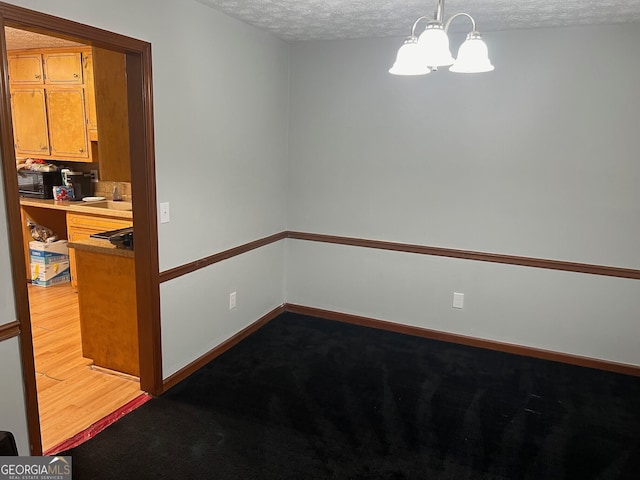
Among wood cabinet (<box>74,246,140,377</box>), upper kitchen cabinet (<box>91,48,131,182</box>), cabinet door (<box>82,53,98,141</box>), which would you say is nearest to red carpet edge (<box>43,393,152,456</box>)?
wood cabinet (<box>74,246,140,377</box>)

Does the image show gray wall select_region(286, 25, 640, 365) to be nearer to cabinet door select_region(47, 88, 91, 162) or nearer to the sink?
the sink

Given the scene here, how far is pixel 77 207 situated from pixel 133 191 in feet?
6.95

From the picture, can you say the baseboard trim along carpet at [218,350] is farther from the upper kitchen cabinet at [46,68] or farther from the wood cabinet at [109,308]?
the upper kitchen cabinet at [46,68]

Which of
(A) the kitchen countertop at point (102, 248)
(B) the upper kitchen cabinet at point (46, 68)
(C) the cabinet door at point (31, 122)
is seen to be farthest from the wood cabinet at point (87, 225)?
(B) the upper kitchen cabinet at point (46, 68)

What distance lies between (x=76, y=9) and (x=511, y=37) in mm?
2683

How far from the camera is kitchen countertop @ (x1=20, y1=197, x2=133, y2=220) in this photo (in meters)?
4.18

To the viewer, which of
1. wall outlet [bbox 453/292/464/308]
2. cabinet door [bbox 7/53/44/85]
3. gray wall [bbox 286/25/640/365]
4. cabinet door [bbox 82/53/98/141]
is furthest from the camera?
cabinet door [bbox 7/53/44/85]

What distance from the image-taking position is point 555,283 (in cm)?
340

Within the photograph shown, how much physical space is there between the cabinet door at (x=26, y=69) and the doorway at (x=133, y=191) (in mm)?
2973

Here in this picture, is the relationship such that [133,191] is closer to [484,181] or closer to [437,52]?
[437,52]

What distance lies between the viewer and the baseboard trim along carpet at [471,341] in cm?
334

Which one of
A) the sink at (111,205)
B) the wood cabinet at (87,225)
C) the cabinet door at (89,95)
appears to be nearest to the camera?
the wood cabinet at (87,225)

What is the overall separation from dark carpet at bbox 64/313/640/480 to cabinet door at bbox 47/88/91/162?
2.75 m

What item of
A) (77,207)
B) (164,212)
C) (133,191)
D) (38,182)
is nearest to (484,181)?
(164,212)
